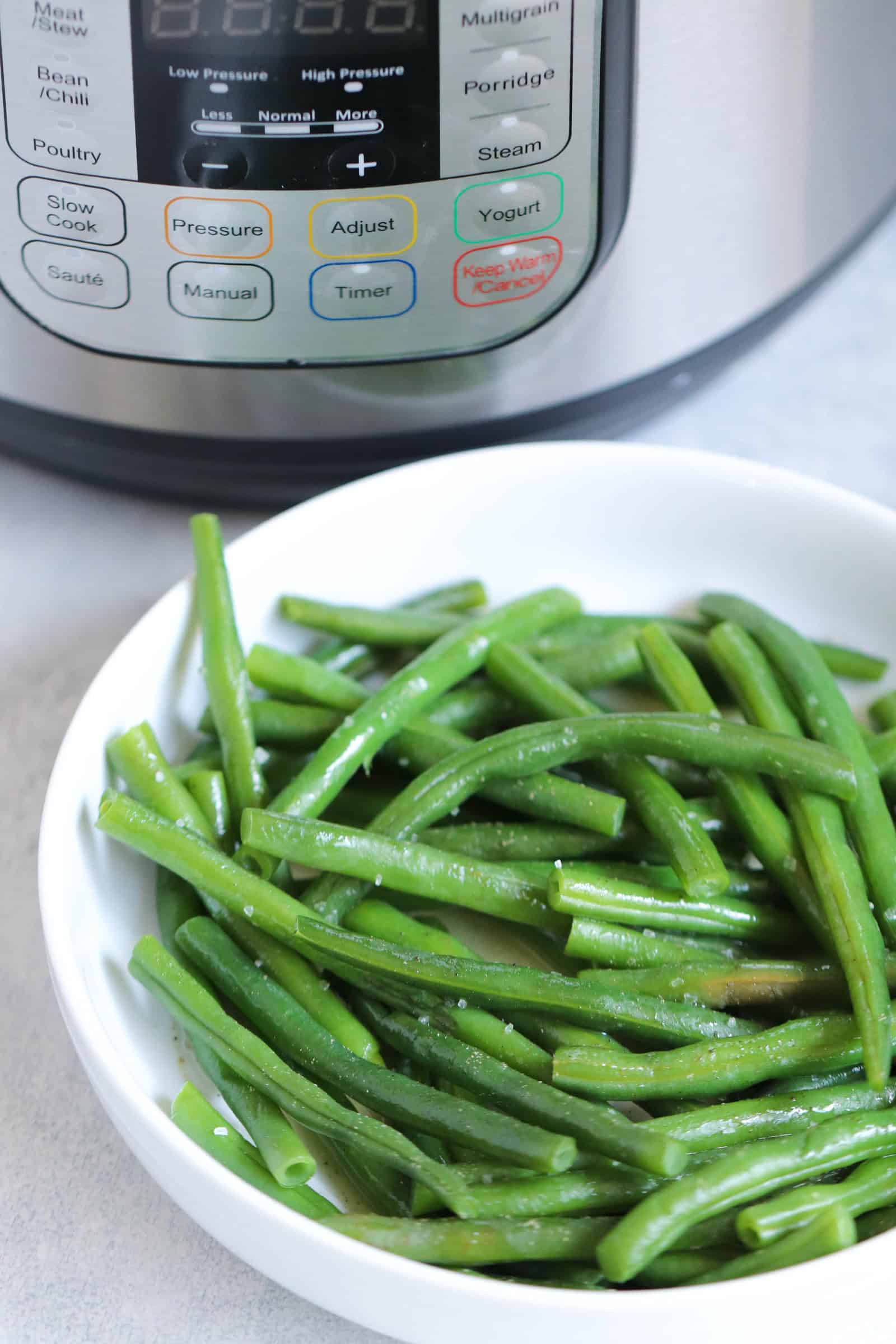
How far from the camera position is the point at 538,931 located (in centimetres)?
104

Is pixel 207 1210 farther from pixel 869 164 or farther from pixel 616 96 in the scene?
pixel 869 164

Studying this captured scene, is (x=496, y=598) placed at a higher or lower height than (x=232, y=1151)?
higher

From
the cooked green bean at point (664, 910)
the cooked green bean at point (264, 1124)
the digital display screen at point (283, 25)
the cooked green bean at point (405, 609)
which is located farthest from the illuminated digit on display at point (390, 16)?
the cooked green bean at point (264, 1124)

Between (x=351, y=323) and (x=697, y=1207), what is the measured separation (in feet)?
2.36

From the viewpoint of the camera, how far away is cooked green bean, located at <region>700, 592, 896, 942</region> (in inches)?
39.6

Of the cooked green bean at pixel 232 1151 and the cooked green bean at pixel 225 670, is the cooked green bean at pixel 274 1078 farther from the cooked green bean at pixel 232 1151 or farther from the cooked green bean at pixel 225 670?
the cooked green bean at pixel 225 670

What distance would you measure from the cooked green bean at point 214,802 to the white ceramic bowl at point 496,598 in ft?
0.20

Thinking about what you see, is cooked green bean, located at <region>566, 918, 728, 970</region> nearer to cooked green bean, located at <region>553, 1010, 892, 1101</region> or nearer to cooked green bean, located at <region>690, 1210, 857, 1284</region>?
cooked green bean, located at <region>553, 1010, 892, 1101</region>

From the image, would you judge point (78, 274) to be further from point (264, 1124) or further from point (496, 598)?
point (264, 1124)

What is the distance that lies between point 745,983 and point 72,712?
2.13 ft

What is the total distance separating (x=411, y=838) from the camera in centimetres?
104

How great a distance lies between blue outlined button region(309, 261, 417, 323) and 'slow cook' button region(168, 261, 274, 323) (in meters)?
0.04

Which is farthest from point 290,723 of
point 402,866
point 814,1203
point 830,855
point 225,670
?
point 814,1203

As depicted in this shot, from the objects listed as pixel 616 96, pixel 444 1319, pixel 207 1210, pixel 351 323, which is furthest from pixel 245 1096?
pixel 616 96
